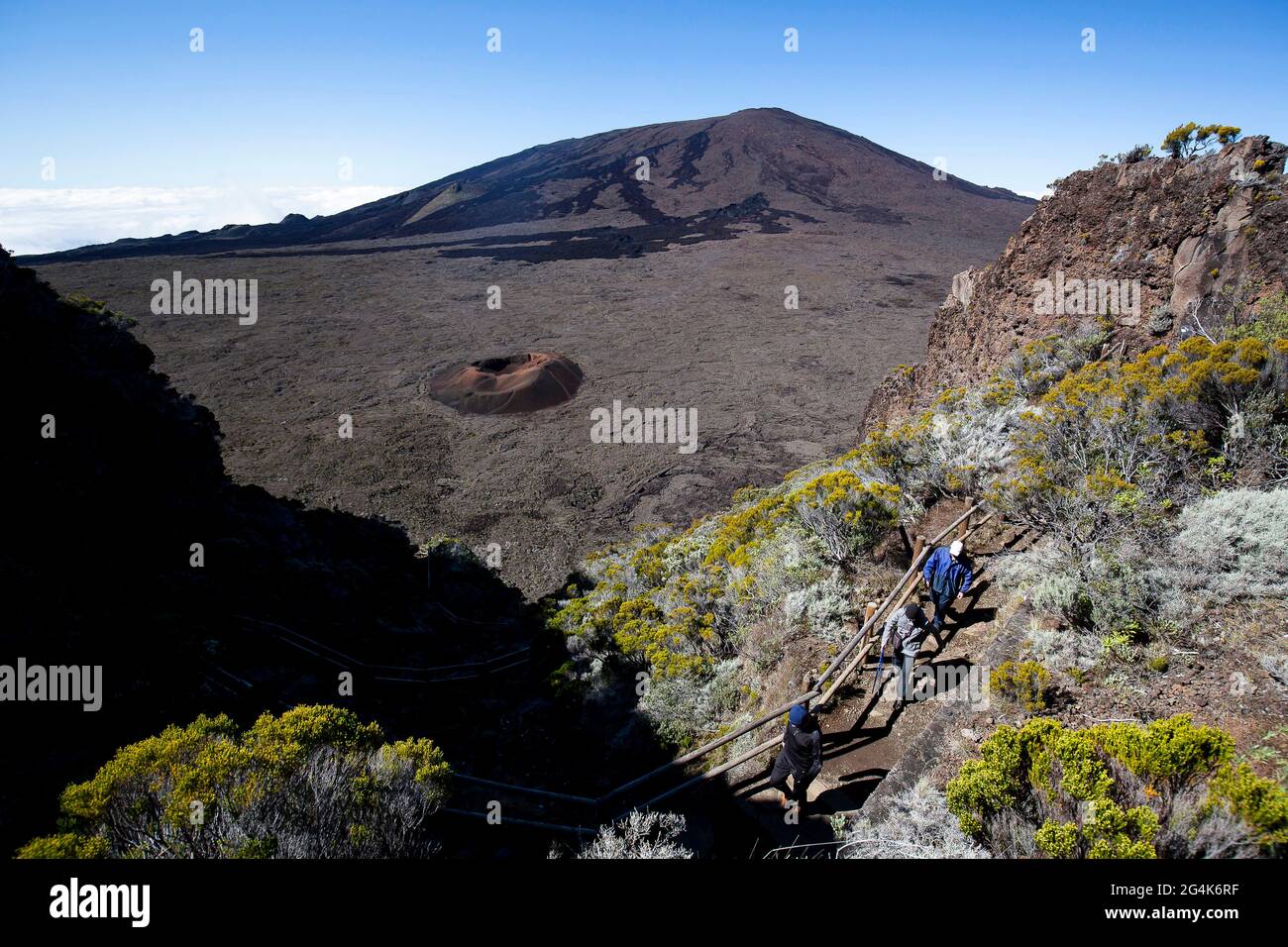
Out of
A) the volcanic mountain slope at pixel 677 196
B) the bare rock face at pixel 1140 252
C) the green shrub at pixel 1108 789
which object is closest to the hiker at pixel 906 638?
the green shrub at pixel 1108 789

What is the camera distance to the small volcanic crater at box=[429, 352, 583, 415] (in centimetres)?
2136

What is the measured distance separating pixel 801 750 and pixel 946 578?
6.25 feet

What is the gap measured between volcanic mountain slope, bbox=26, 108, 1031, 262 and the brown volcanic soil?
0.48 meters

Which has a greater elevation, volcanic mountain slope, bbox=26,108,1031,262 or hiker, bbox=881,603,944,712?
volcanic mountain slope, bbox=26,108,1031,262

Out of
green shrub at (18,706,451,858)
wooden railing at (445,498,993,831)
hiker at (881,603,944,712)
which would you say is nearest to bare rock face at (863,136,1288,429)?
wooden railing at (445,498,993,831)

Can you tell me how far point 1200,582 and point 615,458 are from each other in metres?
14.6

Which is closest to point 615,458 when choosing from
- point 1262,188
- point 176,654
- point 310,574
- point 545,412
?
point 545,412

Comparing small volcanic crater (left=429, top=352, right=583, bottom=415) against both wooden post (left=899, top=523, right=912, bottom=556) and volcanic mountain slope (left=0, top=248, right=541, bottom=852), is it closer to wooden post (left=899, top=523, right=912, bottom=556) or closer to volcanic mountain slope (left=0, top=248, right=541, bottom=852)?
volcanic mountain slope (left=0, top=248, right=541, bottom=852)

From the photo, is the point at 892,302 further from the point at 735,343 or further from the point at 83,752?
the point at 83,752

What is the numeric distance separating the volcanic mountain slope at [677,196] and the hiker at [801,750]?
4666 cm

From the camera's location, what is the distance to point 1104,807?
7.94 ft

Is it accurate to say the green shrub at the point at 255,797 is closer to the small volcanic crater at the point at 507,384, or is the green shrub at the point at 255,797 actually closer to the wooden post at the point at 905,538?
the wooden post at the point at 905,538

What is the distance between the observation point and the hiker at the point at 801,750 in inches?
155

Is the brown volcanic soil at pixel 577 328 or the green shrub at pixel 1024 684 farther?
the brown volcanic soil at pixel 577 328
